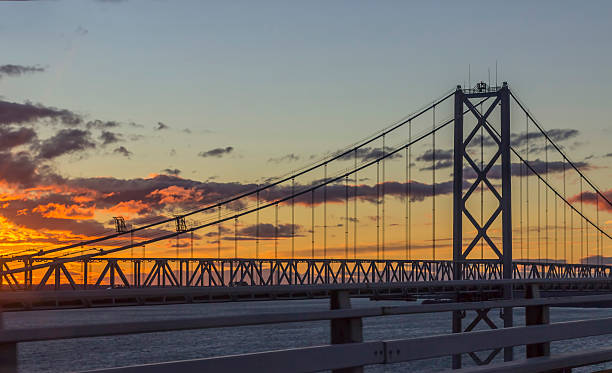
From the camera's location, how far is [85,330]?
15.1 feet

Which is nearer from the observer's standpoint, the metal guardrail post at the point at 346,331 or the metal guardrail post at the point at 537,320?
the metal guardrail post at the point at 346,331

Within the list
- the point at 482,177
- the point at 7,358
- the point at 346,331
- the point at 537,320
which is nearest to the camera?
the point at 7,358

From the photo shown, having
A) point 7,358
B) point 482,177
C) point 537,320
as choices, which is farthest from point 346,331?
point 482,177

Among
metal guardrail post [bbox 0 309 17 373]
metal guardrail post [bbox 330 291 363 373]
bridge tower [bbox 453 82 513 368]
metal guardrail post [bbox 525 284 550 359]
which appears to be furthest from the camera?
bridge tower [bbox 453 82 513 368]

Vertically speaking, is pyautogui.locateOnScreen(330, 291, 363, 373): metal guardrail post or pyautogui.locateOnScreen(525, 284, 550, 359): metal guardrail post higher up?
pyautogui.locateOnScreen(330, 291, 363, 373): metal guardrail post

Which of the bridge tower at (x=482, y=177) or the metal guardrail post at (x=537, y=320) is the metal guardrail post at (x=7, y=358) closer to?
the metal guardrail post at (x=537, y=320)

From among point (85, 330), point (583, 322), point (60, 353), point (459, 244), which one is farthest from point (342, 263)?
point (60, 353)

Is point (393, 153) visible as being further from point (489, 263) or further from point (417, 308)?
point (417, 308)

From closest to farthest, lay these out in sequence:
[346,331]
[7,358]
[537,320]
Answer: [7,358] < [346,331] < [537,320]

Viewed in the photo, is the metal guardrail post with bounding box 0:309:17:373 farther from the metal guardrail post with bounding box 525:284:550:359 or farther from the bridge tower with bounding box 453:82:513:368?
the bridge tower with bounding box 453:82:513:368

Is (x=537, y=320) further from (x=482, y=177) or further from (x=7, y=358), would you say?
(x=482, y=177)

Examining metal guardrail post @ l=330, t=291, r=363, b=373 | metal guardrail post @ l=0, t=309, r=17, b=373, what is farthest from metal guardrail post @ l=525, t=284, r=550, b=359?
metal guardrail post @ l=0, t=309, r=17, b=373

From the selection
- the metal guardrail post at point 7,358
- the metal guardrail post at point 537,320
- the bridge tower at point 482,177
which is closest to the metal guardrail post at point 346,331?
the metal guardrail post at point 7,358

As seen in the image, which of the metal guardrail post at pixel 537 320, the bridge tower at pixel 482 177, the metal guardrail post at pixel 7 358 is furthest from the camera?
the bridge tower at pixel 482 177
